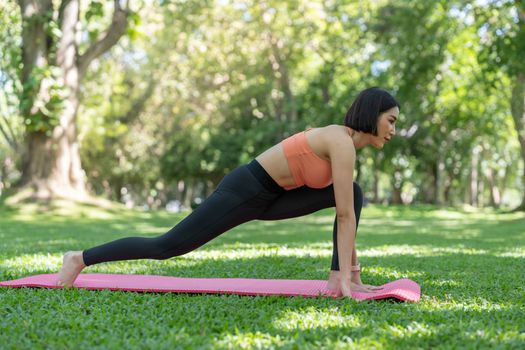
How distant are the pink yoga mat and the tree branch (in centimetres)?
1233

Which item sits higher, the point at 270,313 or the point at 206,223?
the point at 206,223

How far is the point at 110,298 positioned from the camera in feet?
12.5

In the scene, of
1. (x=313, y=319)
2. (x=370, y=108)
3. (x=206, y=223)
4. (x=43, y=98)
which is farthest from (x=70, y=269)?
(x=43, y=98)

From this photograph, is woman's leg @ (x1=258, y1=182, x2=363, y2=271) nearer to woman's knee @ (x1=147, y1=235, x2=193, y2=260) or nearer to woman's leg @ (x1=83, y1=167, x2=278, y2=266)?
woman's leg @ (x1=83, y1=167, x2=278, y2=266)

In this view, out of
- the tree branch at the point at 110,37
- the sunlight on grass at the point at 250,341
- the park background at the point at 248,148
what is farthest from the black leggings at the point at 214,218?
the tree branch at the point at 110,37

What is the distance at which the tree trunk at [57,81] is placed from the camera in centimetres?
1535

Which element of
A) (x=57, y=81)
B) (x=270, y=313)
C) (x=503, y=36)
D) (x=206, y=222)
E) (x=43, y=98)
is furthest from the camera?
(x=57, y=81)

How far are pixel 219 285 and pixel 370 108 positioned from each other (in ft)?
5.27

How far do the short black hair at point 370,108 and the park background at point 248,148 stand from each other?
1.13 m

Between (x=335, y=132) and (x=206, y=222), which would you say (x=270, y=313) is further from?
(x=335, y=132)

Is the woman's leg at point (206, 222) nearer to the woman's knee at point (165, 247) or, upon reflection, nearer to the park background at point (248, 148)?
the woman's knee at point (165, 247)

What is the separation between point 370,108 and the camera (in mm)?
3963

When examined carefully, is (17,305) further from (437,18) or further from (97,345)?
(437,18)

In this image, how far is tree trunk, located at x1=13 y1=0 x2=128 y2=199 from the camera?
50.4 ft
